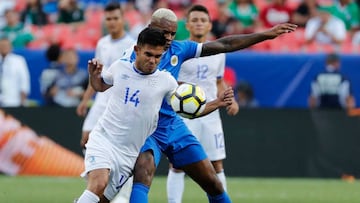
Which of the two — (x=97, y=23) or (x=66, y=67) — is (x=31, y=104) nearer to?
(x=66, y=67)

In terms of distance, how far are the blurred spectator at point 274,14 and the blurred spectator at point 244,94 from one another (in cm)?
227

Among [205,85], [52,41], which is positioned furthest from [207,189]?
[52,41]

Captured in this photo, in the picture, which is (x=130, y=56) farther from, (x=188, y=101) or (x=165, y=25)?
(x=188, y=101)

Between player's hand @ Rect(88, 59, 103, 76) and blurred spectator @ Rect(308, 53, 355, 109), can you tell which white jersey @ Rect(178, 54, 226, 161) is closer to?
player's hand @ Rect(88, 59, 103, 76)

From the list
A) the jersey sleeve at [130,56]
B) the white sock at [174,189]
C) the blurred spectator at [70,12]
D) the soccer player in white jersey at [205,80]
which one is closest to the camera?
the jersey sleeve at [130,56]

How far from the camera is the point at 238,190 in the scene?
1447cm

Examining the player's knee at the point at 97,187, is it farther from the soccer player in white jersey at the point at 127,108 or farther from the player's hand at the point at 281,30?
the player's hand at the point at 281,30

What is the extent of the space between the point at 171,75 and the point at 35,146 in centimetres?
810

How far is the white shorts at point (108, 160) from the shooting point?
8.66 m

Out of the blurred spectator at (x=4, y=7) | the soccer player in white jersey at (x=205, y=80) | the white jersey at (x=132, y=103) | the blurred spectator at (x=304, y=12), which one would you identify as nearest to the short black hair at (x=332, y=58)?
the blurred spectator at (x=304, y=12)

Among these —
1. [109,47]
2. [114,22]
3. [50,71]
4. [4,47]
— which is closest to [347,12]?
[50,71]

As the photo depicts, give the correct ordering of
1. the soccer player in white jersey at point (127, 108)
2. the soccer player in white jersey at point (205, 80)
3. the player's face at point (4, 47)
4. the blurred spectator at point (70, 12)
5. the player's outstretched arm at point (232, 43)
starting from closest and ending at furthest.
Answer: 1. the soccer player in white jersey at point (127, 108)
2. the player's outstretched arm at point (232, 43)
3. the soccer player in white jersey at point (205, 80)
4. the player's face at point (4, 47)
5. the blurred spectator at point (70, 12)

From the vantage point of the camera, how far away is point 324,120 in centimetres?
1680

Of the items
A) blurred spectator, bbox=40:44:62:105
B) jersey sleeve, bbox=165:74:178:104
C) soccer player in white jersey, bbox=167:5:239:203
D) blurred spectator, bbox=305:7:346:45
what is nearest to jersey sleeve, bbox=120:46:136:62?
jersey sleeve, bbox=165:74:178:104
